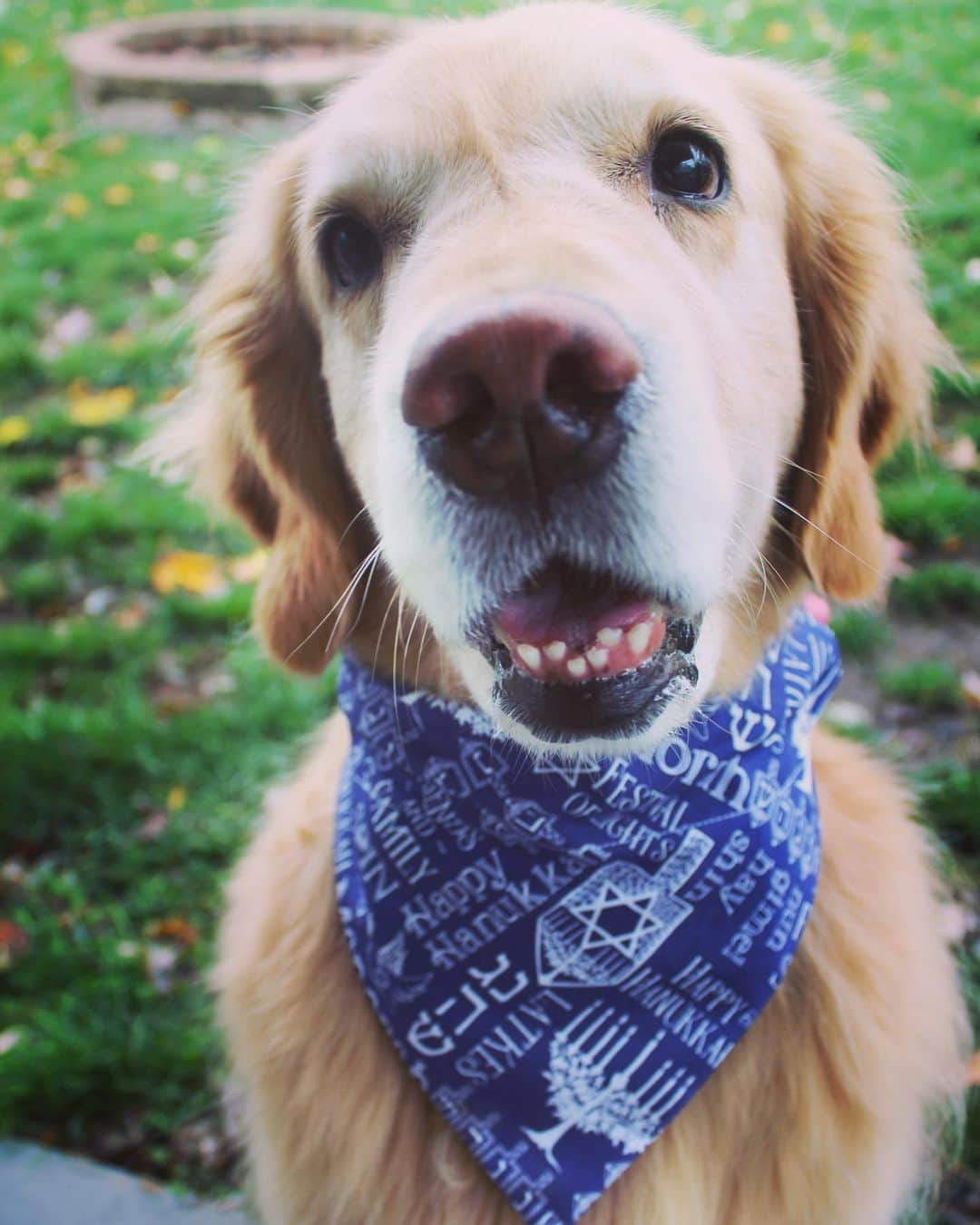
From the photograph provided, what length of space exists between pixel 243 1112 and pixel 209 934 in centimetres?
82

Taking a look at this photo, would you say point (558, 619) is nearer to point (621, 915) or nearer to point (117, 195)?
point (621, 915)

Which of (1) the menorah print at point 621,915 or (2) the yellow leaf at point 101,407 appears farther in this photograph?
(2) the yellow leaf at point 101,407

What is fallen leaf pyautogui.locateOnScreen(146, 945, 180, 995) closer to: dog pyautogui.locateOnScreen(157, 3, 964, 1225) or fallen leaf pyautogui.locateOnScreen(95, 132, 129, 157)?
dog pyautogui.locateOnScreen(157, 3, 964, 1225)

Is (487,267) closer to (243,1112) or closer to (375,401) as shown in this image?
(375,401)

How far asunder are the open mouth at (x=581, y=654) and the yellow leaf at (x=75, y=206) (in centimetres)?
649

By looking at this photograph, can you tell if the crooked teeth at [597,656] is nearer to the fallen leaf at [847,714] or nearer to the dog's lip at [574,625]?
the dog's lip at [574,625]

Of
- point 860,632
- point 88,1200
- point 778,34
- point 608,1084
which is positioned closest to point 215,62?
point 778,34

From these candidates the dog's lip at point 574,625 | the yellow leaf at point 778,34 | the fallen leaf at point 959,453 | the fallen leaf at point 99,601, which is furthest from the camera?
the yellow leaf at point 778,34

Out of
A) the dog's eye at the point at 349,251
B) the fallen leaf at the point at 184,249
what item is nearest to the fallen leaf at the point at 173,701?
the dog's eye at the point at 349,251

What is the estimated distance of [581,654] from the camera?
1.47 meters

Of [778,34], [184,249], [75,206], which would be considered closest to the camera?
[184,249]

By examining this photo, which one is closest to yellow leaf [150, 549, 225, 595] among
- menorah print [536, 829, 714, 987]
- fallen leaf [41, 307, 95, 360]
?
fallen leaf [41, 307, 95, 360]

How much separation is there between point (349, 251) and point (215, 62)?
27.1ft

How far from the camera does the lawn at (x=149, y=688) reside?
262cm
